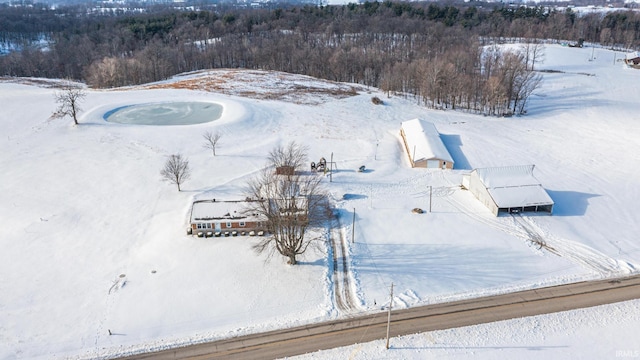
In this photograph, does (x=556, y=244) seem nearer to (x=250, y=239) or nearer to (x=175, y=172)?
(x=250, y=239)

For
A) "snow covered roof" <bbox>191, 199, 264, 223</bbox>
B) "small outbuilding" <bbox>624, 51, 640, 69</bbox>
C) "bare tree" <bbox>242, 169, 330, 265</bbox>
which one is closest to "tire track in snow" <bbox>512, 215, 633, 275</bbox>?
"bare tree" <bbox>242, 169, 330, 265</bbox>

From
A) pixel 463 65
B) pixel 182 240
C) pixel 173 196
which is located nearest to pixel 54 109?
pixel 173 196

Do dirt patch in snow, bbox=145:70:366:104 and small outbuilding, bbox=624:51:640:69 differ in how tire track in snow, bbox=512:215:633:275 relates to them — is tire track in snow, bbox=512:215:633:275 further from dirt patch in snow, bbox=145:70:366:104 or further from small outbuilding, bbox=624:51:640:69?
small outbuilding, bbox=624:51:640:69

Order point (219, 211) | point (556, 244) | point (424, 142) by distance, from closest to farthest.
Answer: point (556, 244) → point (219, 211) → point (424, 142)

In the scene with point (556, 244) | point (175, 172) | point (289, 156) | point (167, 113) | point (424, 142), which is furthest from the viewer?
point (167, 113)

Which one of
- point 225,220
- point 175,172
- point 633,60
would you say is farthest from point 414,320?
point 633,60

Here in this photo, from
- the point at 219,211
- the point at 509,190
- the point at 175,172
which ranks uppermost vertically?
the point at 175,172
